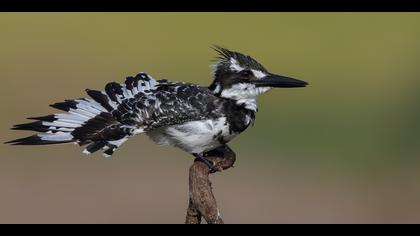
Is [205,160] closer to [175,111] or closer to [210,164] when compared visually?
[210,164]

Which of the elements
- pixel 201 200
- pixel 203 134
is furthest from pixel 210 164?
pixel 201 200

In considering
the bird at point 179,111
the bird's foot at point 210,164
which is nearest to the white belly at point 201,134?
the bird at point 179,111

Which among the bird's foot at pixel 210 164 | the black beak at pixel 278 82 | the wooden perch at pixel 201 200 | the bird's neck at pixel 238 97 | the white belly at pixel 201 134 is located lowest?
the wooden perch at pixel 201 200

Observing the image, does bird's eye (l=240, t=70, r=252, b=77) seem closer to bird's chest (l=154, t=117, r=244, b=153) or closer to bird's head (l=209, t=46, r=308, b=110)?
bird's head (l=209, t=46, r=308, b=110)

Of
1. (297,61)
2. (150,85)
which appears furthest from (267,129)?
(150,85)

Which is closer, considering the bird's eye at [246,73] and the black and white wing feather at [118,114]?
the black and white wing feather at [118,114]

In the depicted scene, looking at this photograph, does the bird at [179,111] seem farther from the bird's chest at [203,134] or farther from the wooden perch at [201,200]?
the wooden perch at [201,200]
